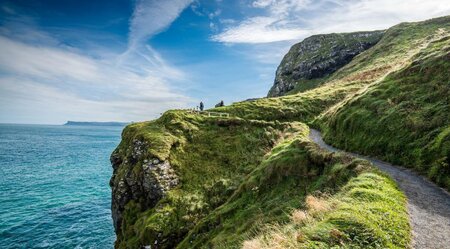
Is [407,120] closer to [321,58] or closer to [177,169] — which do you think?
[177,169]

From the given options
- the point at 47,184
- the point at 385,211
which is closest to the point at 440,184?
the point at 385,211

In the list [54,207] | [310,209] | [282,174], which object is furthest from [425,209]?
[54,207]

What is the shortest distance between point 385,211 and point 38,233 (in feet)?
171

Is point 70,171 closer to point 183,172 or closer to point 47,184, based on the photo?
point 47,184

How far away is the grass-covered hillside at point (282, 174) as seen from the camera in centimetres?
1329

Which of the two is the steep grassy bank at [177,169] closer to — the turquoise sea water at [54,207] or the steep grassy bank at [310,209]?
the steep grassy bank at [310,209]

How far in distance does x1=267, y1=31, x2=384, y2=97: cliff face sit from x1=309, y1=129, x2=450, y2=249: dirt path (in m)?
111

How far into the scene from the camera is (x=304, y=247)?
10766 millimetres

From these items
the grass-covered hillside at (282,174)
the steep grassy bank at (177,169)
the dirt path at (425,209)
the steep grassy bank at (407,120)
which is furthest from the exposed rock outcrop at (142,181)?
the dirt path at (425,209)

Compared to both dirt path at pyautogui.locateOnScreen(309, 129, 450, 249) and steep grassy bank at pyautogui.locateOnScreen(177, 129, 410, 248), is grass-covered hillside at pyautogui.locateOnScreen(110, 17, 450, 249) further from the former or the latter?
dirt path at pyautogui.locateOnScreen(309, 129, 450, 249)

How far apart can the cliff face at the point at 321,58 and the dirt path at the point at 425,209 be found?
4387 inches

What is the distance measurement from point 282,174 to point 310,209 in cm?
1236

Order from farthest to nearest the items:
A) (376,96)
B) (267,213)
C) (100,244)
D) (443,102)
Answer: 1. (100,244)
2. (376,96)
3. (443,102)
4. (267,213)

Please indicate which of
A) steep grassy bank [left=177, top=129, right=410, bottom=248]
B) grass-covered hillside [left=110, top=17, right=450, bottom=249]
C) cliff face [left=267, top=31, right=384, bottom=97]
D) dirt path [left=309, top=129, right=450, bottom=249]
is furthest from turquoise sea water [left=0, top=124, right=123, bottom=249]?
cliff face [left=267, top=31, right=384, bottom=97]
